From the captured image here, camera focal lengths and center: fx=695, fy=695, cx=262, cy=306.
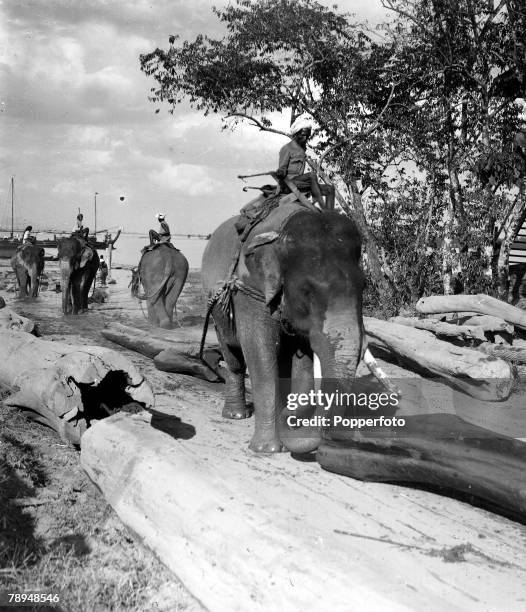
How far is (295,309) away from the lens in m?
5.56

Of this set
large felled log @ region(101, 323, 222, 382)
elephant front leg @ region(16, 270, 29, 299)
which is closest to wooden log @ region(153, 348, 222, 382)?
large felled log @ region(101, 323, 222, 382)

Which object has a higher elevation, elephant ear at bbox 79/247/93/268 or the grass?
elephant ear at bbox 79/247/93/268

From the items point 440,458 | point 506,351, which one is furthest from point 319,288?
point 506,351

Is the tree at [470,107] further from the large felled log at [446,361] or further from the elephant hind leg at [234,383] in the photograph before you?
the elephant hind leg at [234,383]

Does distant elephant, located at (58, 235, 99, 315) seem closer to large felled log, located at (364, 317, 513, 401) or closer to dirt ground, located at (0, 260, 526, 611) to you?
large felled log, located at (364, 317, 513, 401)

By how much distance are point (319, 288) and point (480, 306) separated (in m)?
5.93

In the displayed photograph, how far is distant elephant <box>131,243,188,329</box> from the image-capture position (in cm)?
1503

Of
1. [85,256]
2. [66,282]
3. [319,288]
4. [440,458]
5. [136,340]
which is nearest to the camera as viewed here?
[440,458]

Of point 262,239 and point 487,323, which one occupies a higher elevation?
point 262,239

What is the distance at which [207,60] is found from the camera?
17609 mm

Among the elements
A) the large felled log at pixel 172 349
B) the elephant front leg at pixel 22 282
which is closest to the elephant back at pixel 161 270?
the large felled log at pixel 172 349

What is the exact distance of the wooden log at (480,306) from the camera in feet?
33.8

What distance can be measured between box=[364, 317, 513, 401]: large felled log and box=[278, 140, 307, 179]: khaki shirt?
362 cm

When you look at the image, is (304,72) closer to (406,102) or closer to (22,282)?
(406,102)
